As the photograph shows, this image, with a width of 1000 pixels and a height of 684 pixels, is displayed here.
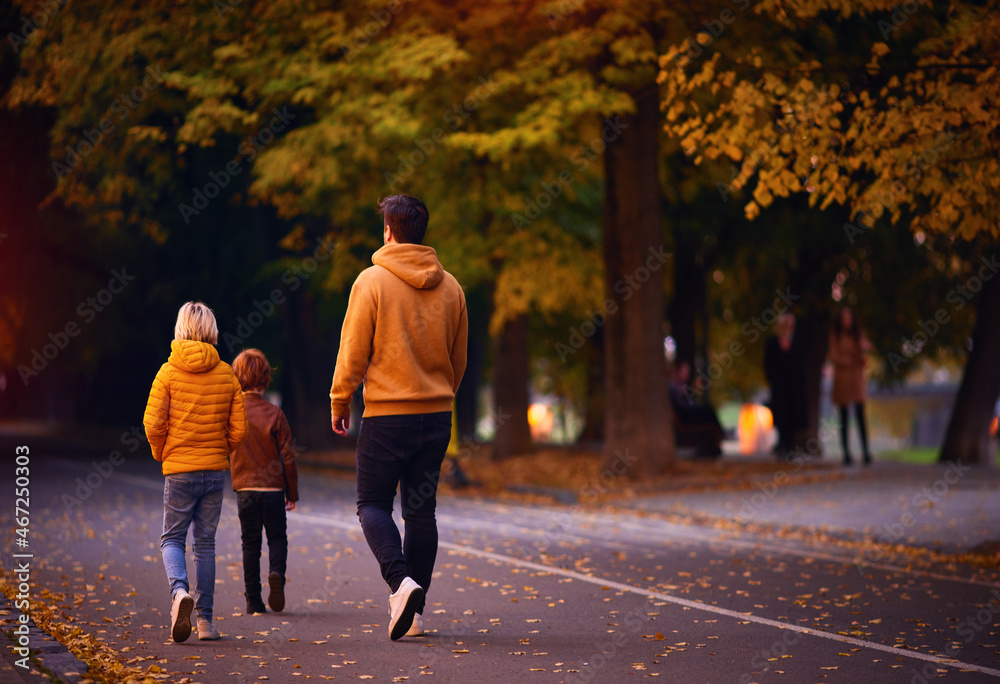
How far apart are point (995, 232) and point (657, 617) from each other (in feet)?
13.4

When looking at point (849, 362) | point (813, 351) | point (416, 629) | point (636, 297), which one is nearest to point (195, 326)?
point (416, 629)

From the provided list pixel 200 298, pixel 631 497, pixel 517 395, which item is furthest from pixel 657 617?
pixel 200 298

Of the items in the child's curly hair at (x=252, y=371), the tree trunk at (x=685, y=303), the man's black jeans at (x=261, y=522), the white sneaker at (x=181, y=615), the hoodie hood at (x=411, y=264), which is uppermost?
the tree trunk at (x=685, y=303)

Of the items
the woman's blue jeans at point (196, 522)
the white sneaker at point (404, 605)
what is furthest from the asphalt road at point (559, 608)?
the woman's blue jeans at point (196, 522)

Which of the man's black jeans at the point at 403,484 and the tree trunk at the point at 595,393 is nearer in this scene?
the man's black jeans at the point at 403,484

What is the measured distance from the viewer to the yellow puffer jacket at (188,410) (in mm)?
6930

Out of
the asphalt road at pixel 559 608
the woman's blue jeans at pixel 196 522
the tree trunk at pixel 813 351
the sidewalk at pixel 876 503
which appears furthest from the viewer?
the tree trunk at pixel 813 351

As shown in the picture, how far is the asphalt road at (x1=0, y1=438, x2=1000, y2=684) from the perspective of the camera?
6352mm

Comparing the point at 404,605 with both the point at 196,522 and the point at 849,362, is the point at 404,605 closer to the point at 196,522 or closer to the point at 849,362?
the point at 196,522

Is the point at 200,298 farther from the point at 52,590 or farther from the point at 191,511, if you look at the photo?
the point at 191,511

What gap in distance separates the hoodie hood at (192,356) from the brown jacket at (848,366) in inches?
504

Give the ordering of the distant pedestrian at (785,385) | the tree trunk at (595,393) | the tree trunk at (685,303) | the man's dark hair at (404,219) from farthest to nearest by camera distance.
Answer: the tree trunk at (595,393)
the tree trunk at (685,303)
the distant pedestrian at (785,385)
the man's dark hair at (404,219)

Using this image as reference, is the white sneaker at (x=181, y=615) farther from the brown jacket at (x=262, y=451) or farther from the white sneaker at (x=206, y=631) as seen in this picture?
the brown jacket at (x=262, y=451)

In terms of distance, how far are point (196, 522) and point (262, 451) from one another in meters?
0.93
